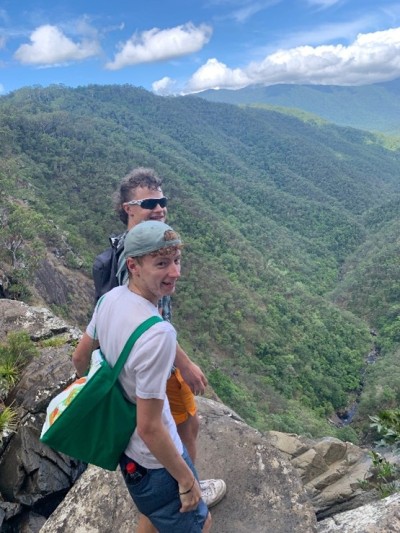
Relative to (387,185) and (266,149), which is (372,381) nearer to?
(387,185)

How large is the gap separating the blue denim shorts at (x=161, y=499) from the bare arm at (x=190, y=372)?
651 mm

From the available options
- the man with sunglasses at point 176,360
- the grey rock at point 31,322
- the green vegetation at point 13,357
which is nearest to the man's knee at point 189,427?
the man with sunglasses at point 176,360

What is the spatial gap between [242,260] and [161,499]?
52.2 metres

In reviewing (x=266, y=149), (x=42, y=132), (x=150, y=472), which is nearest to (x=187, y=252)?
(x=42, y=132)

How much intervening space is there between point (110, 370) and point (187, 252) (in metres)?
44.8

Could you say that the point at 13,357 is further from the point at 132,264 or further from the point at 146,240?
the point at 146,240

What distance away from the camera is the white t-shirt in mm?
1887

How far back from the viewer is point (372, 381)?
121ft

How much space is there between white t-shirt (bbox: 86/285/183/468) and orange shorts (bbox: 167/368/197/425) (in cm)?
42

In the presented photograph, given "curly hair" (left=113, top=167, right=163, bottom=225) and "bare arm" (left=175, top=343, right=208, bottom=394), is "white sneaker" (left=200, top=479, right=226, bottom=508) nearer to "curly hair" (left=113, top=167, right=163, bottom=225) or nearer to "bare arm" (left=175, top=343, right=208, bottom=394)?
"bare arm" (left=175, top=343, right=208, bottom=394)

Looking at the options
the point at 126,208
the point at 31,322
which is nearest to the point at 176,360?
the point at 126,208

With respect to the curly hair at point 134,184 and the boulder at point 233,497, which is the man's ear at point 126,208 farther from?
the boulder at point 233,497

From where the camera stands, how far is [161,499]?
225 cm

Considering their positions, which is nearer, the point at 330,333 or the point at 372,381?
the point at 372,381
